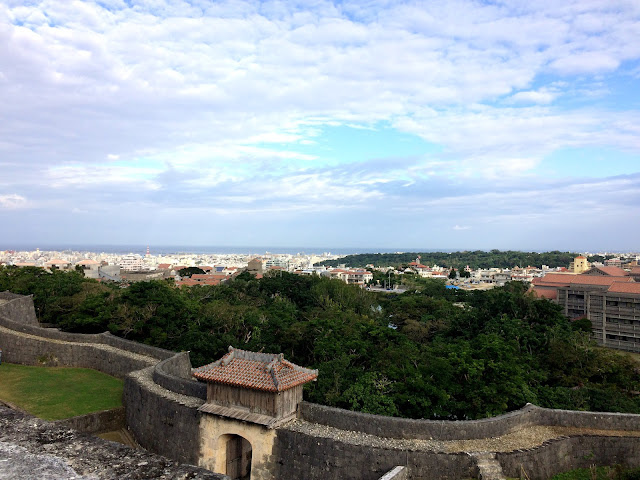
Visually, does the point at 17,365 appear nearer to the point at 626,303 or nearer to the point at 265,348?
the point at 265,348

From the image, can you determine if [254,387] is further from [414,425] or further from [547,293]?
[547,293]

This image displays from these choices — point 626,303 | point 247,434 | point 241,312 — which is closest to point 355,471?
point 247,434

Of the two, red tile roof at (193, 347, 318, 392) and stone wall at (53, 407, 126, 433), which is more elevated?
red tile roof at (193, 347, 318, 392)

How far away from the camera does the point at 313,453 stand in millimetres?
10922

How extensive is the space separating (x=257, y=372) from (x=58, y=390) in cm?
895

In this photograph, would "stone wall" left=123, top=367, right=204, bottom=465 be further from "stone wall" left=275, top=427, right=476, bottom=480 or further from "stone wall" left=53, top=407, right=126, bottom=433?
"stone wall" left=275, top=427, right=476, bottom=480

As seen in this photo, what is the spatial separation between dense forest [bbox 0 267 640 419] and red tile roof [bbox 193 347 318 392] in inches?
152

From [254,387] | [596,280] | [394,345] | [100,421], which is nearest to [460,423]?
[254,387]

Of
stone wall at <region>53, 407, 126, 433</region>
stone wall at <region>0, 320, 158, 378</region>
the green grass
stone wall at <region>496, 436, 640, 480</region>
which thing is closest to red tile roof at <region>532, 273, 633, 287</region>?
stone wall at <region>496, 436, 640, 480</region>

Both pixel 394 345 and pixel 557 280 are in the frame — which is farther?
pixel 557 280

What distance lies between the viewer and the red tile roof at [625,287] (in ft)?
106

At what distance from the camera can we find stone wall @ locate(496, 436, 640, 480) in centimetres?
1066

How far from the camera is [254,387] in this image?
11477 millimetres

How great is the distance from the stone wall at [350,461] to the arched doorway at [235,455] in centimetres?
184
